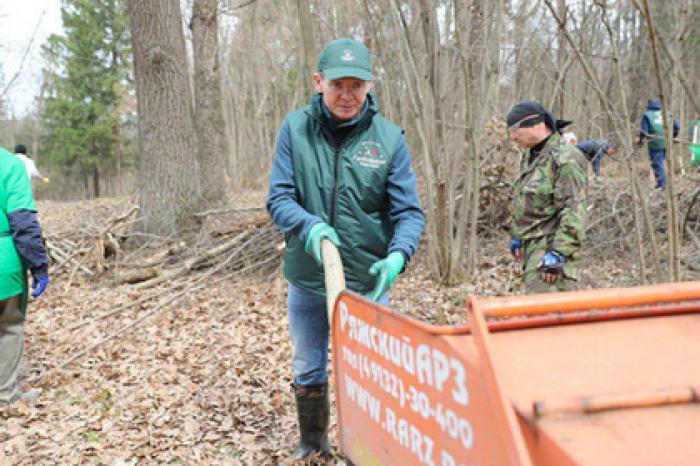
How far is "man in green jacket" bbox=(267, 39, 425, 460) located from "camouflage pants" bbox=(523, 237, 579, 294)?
1.53 meters

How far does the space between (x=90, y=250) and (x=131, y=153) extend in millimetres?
27555

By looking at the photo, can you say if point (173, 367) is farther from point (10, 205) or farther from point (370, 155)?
point (370, 155)

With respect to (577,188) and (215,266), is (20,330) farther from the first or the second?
(577,188)

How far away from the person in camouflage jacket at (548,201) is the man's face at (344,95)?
1.65 metres

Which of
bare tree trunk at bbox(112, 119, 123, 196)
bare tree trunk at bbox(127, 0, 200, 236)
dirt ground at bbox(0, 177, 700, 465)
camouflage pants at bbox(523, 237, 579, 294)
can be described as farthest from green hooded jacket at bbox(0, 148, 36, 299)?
bare tree trunk at bbox(112, 119, 123, 196)

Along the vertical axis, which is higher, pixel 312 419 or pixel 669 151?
pixel 669 151

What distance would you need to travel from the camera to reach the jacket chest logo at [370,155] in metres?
2.67

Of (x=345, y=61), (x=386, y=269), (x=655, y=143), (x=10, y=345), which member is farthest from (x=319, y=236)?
(x=655, y=143)

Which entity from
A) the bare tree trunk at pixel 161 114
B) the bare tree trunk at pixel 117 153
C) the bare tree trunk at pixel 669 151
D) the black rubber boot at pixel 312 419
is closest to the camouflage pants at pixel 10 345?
the black rubber boot at pixel 312 419

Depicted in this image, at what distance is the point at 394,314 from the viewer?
5.45ft

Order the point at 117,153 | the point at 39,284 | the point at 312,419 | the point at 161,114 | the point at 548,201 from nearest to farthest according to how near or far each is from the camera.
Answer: the point at 312,419
the point at 548,201
the point at 39,284
the point at 161,114
the point at 117,153

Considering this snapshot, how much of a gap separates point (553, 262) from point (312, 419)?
1852 mm

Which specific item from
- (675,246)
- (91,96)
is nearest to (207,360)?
(675,246)

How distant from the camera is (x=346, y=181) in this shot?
2666mm
